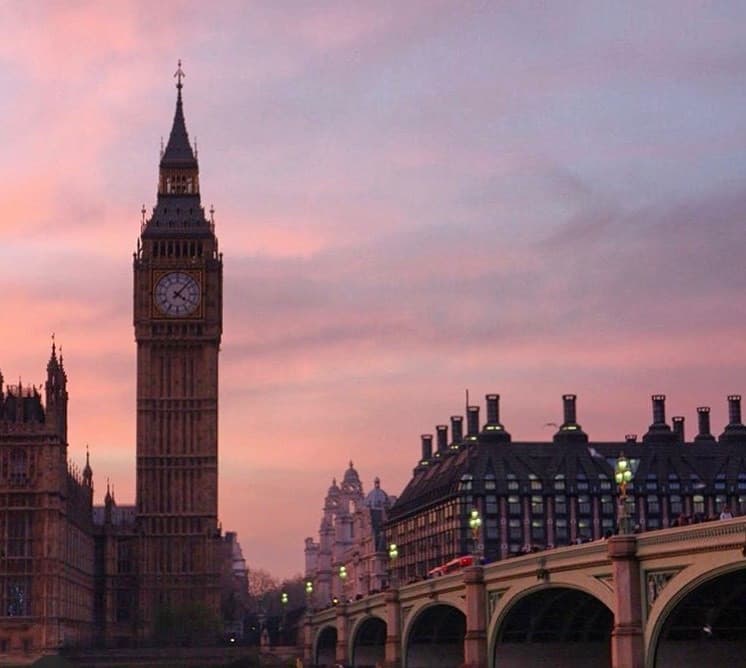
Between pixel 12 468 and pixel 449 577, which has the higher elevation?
pixel 12 468

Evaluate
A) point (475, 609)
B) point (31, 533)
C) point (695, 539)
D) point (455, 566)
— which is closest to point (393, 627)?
point (455, 566)

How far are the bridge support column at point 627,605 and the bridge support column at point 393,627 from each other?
167 ft

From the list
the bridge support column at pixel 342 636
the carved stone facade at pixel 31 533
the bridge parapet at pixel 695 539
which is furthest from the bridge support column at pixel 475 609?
the carved stone facade at pixel 31 533

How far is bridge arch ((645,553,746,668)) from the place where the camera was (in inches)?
2702

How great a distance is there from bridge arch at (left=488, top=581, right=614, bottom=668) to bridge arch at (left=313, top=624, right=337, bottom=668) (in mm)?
85675

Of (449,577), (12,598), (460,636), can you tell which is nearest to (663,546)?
Answer: (449,577)

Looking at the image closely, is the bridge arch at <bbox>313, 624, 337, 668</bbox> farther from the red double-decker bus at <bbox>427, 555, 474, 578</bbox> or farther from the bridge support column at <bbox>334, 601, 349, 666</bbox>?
the red double-decker bus at <bbox>427, 555, 474, 578</bbox>

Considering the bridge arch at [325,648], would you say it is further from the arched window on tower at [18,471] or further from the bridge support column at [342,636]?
the arched window on tower at [18,471]

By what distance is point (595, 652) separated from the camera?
3814 inches

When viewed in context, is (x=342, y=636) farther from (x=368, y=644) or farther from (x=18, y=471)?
(x=18, y=471)

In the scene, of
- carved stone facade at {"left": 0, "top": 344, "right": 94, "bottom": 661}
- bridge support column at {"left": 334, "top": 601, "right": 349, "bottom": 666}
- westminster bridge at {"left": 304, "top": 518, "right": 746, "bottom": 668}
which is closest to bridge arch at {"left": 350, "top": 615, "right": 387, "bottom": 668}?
bridge support column at {"left": 334, "top": 601, "right": 349, "bottom": 666}

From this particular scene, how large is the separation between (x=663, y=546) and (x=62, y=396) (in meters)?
127

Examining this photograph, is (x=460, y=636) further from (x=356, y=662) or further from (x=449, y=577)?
(x=356, y=662)

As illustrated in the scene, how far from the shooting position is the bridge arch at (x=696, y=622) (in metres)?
68.6
